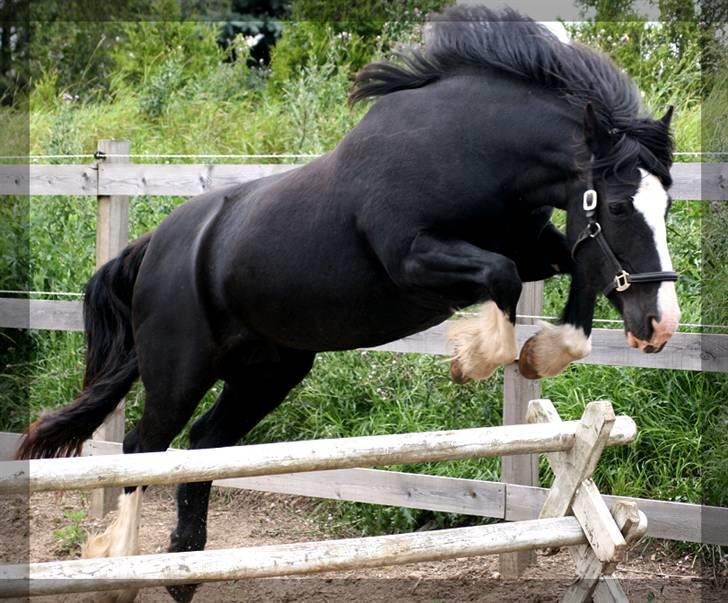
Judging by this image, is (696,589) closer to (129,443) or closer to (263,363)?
(263,363)

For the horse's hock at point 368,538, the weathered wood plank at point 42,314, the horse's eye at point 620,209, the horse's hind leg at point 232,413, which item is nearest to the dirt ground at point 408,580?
the horse's hind leg at point 232,413

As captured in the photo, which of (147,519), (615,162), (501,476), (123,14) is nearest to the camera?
(615,162)

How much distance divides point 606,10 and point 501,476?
239 inches

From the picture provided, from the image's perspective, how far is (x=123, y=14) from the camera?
15.4 meters

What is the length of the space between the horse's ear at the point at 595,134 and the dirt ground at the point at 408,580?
2167 mm

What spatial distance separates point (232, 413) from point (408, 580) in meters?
1.26

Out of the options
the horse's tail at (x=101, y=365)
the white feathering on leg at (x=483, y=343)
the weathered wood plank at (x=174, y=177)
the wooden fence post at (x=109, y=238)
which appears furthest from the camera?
the wooden fence post at (x=109, y=238)

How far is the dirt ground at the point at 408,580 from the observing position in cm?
475

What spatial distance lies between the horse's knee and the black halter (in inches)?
10.1

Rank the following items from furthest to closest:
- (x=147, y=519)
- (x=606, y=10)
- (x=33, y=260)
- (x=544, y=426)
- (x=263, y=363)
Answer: (x=606, y=10), (x=33, y=260), (x=147, y=519), (x=263, y=363), (x=544, y=426)

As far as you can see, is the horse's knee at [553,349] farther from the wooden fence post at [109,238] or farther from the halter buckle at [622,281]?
the wooden fence post at [109,238]

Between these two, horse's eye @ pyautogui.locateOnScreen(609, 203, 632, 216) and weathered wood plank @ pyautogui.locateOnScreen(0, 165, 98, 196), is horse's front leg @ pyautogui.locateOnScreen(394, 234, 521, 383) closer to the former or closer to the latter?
horse's eye @ pyautogui.locateOnScreen(609, 203, 632, 216)

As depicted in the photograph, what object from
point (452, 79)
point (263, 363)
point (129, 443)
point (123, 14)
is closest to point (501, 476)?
point (263, 363)

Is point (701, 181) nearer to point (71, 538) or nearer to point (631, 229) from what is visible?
point (631, 229)
